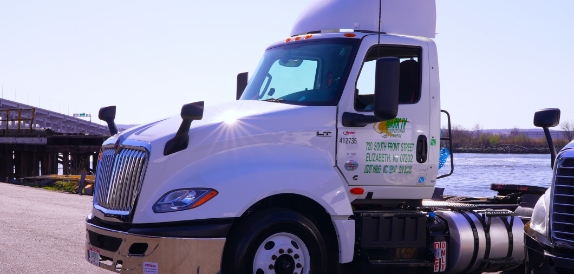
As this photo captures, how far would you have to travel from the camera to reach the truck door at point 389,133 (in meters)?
7.46

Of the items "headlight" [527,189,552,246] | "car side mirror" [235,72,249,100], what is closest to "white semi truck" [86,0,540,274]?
"car side mirror" [235,72,249,100]

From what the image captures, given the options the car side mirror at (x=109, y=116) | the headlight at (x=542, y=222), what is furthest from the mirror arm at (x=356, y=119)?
the car side mirror at (x=109, y=116)

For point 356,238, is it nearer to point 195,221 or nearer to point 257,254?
point 257,254

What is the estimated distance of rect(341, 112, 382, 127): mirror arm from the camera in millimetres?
7337

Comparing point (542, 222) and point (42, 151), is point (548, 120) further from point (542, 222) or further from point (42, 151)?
point (42, 151)

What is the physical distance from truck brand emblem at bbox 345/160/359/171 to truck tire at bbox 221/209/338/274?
0.82 metres

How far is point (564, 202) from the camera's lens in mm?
5766

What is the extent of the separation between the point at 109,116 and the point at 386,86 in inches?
124

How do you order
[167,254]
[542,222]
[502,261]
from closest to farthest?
[542,222]
[167,254]
[502,261]

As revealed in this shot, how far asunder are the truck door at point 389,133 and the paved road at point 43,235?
3626 mm

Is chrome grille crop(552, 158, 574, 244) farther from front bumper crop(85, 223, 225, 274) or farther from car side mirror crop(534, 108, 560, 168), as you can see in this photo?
front bumper crop(85, 223, 225, 274)

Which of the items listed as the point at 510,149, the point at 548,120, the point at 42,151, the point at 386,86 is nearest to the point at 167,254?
the point at 386,86

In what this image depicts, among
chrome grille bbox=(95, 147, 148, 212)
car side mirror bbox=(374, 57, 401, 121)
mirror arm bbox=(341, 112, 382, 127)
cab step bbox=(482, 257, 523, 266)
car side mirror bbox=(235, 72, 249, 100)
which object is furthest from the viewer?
car side mirror bbox=(235, 72, 249, 100)

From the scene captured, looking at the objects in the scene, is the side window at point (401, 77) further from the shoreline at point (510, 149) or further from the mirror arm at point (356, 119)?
the shoreline at point (510, 149)
